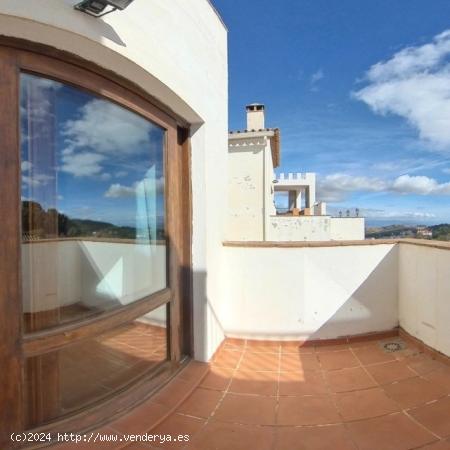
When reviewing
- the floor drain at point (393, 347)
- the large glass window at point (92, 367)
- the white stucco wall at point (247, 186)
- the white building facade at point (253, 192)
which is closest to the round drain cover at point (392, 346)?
the floor drain at point (393, 347)

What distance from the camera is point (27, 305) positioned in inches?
61.1

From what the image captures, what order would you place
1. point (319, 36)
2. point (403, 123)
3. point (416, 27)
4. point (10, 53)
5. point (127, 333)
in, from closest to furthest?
point (10, 53), point (127, 333), point (319, 36), point (416, 27), point (403, 123)

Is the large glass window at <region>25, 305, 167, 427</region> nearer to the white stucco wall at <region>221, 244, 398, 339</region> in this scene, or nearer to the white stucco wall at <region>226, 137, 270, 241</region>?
the white stucco wall at <region>221, 244, 398, 339</region>

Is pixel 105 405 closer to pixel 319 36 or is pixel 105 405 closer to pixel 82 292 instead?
pixel 82 292

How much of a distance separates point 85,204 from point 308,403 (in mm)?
2158

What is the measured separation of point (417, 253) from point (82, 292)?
10.7 feet

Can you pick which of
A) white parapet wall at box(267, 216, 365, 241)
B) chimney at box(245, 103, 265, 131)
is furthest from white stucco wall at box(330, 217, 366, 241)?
chimney at box(245, 103, 265, 131)

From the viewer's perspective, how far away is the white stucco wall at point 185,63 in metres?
1.44

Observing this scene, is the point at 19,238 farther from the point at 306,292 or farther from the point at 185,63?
the point at 306,292

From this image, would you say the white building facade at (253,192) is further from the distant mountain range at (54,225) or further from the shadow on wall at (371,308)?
the distant mountain range at (54,225)

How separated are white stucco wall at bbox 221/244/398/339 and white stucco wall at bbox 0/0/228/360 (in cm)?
29

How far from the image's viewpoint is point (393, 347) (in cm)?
318

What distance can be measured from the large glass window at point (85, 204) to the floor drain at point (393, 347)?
2483mm

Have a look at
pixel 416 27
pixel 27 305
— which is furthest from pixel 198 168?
pixel 416 27
